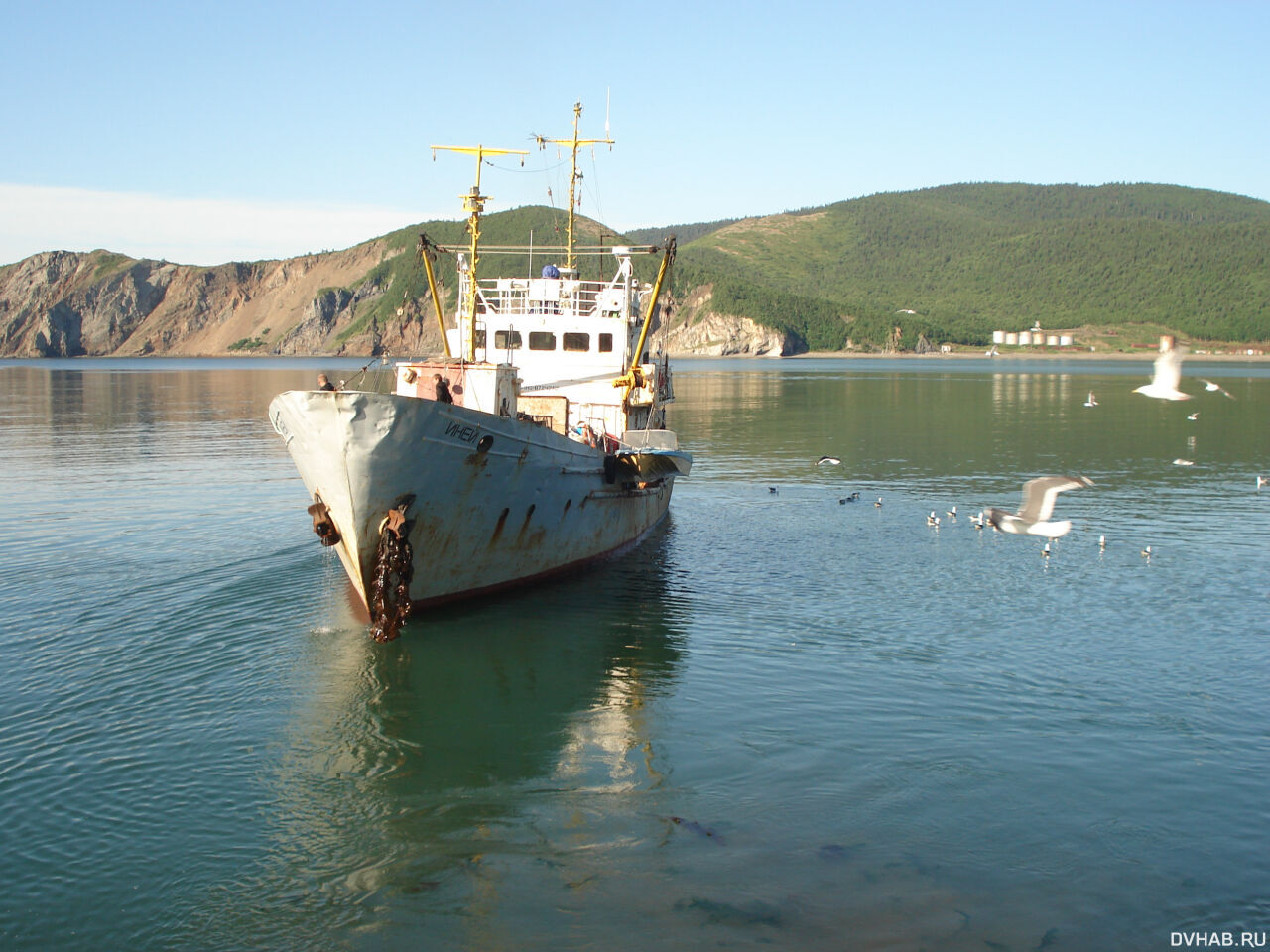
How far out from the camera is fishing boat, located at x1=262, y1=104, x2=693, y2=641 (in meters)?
17.7

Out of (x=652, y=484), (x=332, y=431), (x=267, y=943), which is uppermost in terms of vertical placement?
(x=332, y=431)

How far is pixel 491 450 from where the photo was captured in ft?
63.1

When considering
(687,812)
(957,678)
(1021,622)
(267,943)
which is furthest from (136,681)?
(1021,622)

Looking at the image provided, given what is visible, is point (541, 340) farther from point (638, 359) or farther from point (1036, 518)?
point (1036, 518)

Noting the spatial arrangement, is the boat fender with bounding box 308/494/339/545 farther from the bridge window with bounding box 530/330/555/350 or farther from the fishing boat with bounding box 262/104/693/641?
the bridge window with bounding box 530/330/555/350

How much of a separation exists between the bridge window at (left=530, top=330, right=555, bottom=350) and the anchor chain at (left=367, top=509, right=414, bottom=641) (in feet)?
39.1

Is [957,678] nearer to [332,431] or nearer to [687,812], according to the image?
[687,812]

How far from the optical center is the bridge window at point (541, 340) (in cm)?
2917

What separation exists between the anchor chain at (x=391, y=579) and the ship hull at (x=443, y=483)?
0.48ft

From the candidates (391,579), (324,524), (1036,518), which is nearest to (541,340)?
(324,524)

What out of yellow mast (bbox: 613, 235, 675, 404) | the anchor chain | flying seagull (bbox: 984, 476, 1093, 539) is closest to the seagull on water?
flying seagull (bbox: 984, 476, 1093, 539)

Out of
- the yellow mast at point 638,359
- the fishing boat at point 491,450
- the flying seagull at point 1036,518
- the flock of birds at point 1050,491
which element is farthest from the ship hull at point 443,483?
the flock of birds at point 1050,491

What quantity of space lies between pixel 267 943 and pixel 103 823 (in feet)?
11.3

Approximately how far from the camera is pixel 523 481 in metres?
20.5
